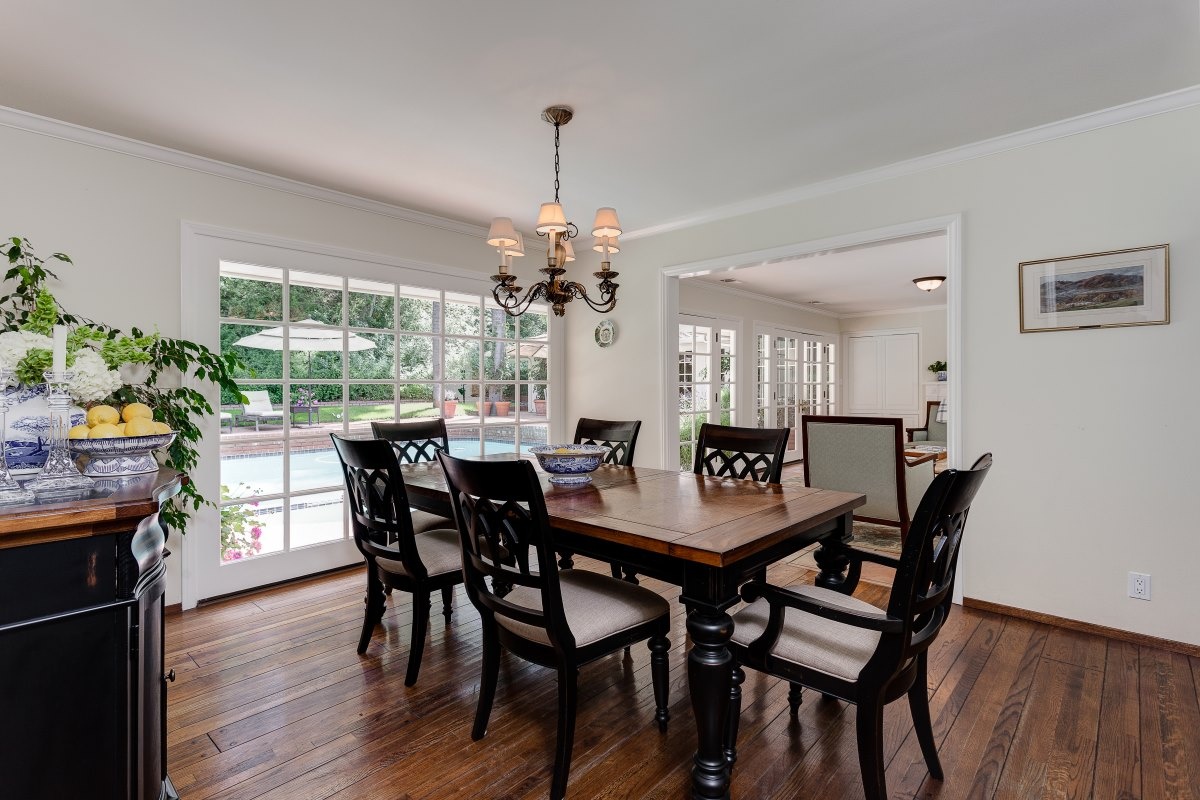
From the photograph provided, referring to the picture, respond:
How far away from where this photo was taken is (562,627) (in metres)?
1.61

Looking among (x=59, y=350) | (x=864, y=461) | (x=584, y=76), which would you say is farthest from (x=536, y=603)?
(x=864, y=461)

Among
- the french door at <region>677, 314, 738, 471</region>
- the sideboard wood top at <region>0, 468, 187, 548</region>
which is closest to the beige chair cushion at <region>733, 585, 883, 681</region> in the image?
the sideboard wood top at <region>0, 468, 187, 548</region>

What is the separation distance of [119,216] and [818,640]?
3551 millimetres

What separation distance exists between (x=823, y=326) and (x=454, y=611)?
A: 24.4ft

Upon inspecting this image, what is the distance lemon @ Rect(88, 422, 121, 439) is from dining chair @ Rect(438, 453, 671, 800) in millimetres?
762

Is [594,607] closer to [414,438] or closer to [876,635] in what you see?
[876,635]

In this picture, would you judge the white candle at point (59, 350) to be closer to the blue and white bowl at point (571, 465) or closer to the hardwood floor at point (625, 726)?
the hardwood floor at point (625, 726)

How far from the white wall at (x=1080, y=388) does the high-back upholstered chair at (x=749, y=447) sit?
1241 millimetres

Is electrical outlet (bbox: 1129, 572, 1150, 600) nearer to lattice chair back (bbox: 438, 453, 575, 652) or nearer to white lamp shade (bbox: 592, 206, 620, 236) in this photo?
lattice chair back (bbox: 438, 453, 575, 652)

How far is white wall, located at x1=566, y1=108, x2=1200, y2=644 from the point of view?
2.53 metres

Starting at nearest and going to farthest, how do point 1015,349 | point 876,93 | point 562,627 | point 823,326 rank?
point 562,627 < point 876,93 < point 1015,349 < point 823,326

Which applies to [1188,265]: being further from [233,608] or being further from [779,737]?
[233,608]

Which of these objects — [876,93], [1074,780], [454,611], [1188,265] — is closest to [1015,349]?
[1188,265]

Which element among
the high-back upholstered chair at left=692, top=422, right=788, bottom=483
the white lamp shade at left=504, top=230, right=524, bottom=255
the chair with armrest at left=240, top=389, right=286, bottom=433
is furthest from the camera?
the chair with armrest at left=240, top=389, right=286, bottom=433
